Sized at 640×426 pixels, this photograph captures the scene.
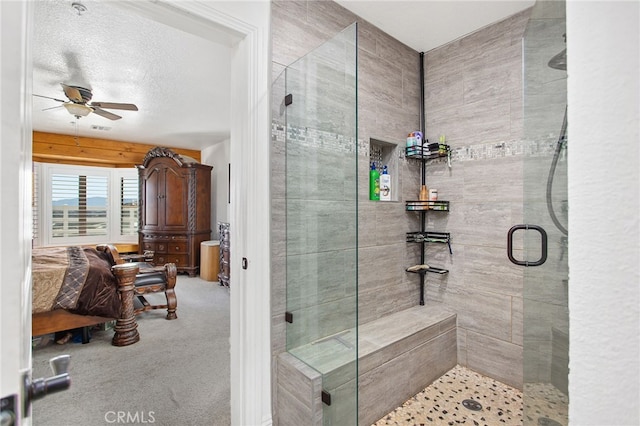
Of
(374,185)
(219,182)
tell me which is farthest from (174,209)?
(374,185)

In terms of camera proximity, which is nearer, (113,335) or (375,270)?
(375,270)

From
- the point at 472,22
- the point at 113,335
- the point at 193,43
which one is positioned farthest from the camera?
the point at 113,335

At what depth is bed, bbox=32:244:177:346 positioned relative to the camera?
2.56m

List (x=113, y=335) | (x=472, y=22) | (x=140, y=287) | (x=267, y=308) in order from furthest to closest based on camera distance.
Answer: (x=140, y=287) → (x=113, y=335) → (x=472, y=22) → (x=267, y=308)

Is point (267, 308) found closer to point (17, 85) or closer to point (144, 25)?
point (17, 85)

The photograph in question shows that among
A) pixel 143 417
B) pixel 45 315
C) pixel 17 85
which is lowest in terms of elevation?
pixel 143 417

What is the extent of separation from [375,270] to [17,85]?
2.10 m

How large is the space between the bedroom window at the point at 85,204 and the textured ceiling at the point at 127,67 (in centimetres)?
110

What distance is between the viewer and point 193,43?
250 centimetres

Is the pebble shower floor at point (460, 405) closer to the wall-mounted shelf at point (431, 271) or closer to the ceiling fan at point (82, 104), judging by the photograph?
the wall-mounted shelf at point (431, 271)

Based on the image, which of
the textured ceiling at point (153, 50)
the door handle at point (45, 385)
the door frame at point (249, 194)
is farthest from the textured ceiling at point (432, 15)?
the door handle at point (45, 385)

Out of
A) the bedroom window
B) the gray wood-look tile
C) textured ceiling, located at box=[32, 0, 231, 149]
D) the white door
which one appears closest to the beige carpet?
the white door

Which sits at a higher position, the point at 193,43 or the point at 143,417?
the point at 193,43

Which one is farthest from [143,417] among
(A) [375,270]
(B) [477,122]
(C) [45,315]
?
(B) [477,122]
